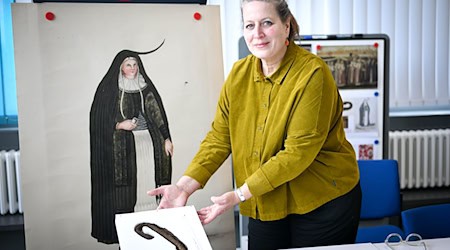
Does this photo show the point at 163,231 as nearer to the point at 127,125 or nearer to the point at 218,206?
the point at 218,206

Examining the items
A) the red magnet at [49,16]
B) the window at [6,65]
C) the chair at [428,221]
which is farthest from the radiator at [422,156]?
the window at [6,65]

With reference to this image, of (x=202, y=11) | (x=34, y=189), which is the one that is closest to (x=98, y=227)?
(x=34, y=189)

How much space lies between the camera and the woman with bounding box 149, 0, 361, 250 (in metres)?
1.42

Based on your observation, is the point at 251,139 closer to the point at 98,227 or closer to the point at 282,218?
the point at 282,218

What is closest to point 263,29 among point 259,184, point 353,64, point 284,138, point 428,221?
point 284,138

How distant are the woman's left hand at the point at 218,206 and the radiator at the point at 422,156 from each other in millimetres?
2111

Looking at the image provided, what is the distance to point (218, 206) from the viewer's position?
55.3 inches

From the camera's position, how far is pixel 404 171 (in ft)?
10.9

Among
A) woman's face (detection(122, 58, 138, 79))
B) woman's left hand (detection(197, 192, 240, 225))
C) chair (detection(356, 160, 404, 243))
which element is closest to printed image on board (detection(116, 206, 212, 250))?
woman's left hand (detection(197, 192, 240, 225))

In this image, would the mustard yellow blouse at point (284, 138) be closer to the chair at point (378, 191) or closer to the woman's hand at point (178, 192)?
the woman's hand at point (178, 192)

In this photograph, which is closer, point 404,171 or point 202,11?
point 202,11

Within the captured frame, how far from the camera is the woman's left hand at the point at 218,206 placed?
1.40 m

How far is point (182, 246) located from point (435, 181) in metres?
2.65

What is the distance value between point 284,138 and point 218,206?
278 mm
